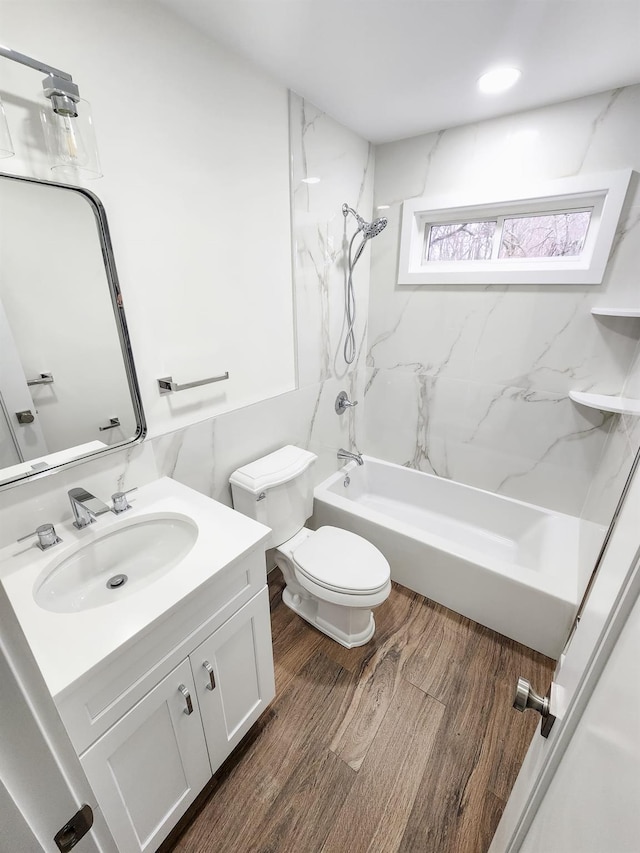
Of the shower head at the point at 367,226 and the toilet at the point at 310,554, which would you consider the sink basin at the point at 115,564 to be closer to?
the toilet at the point at 310,554

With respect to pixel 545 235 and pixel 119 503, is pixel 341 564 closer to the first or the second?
pixel 119 503

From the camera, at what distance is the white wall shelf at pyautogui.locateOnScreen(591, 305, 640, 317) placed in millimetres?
1527

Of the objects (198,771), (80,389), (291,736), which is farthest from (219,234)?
(291,736)

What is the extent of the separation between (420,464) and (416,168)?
1814 millimetres

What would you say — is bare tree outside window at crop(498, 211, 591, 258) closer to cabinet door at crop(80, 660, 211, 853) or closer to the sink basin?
the sink basin

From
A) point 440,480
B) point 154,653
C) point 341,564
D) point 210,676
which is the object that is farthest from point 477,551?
point 154,653

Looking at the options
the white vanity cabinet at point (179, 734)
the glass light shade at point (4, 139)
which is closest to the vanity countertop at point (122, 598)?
the white vanity cabinet at point (179, 734)

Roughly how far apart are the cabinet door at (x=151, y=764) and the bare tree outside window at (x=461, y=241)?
234cm

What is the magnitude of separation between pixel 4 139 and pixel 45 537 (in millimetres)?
992

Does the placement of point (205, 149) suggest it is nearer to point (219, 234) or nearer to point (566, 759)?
point (219, 234)

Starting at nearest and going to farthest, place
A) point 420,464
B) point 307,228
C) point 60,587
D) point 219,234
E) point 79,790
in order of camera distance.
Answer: point 79,790, point 60,587, point 219,234, point 307,228, point 420,464

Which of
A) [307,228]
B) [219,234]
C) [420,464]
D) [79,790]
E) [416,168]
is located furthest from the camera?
[420,464]

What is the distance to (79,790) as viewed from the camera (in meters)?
0.41

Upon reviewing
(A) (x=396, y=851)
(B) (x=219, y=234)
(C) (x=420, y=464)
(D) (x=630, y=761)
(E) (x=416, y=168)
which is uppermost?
(E) (x=416, y=168)
